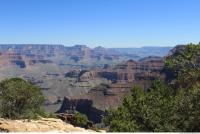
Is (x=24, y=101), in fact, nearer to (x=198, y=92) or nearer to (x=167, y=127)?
(x=167, y=127)

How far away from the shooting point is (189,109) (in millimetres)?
43250

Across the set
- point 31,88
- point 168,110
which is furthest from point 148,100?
point 31,88

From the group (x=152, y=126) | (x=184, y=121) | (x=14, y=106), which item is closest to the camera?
(x=184, y=121)

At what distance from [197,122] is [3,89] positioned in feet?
153

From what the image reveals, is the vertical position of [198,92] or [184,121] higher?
[198,92]

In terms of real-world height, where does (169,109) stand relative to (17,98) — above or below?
above

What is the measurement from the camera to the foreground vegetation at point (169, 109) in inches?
1692

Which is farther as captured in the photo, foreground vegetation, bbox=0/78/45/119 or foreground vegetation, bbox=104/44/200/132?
foreground vegetation, bbox=0/78/45/119

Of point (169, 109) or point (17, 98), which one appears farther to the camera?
point (17, 98)

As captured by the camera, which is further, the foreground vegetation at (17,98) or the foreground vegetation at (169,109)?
the foreground vegetation at (17,98)

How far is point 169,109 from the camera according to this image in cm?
5278

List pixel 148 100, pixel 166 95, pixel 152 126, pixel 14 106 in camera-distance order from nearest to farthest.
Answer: pixel 152 126
pixel 148 100
pixel 166 95
pixel 14 106

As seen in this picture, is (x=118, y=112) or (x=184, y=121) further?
(x=118, y=112)

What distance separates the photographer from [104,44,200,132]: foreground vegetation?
4297 centimetres
